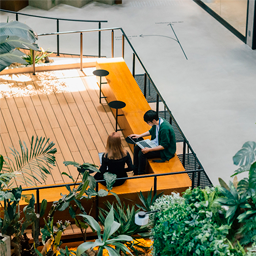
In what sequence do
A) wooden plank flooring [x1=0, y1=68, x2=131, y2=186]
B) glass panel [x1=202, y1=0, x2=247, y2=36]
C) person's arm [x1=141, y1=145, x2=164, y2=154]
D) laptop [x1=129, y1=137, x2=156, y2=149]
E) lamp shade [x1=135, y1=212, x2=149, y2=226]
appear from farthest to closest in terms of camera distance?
glass panel [x1=202, y1=0, x2=247, y2=36] < wooden plank flooring [x1=0, y1=68, x2=131, y2=186] < laptop [x1=129, y1=137, x2=156, y2=149] < person's arm [x1=141, y1=145, x2=164, y2=154] < lamp shade [x1=135, y1=212, x2=149, y2=226]

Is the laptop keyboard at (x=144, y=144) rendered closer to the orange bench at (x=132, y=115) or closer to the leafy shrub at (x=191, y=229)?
the orange bench at (x=132, y=115)

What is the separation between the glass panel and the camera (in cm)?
1256

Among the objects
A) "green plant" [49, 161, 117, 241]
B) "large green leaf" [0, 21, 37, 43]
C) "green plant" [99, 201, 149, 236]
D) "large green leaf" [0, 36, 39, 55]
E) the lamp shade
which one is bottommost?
"green plant" [99, 201, 149, 236]

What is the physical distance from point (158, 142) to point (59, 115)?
235 centimetres

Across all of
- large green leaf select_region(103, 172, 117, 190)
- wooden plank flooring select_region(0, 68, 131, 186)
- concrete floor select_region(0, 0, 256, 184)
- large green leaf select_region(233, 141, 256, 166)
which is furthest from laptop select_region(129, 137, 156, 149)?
large green leaf select_region(233, 141, 256, 166)

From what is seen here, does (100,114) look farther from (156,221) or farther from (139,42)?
(139,42)

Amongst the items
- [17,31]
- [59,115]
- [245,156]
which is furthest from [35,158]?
[59,115]

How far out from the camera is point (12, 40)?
4.14m

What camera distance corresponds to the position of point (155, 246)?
4312 mm

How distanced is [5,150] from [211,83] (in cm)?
553

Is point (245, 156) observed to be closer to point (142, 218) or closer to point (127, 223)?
point (142, 218)

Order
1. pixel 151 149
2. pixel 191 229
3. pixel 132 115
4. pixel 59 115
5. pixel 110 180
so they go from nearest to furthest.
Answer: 1. pixel 191 229
2. pixel 110 180
3. pixel 151 149
4. pixel 132 115
5. pixel 59 115

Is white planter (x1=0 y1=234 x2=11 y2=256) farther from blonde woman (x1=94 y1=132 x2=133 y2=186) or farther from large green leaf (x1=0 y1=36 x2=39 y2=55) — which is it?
large green leaf (x1=0 y1=36 x2=39 y2=55)

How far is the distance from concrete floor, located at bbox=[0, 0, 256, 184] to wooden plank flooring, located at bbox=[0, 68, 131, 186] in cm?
201
